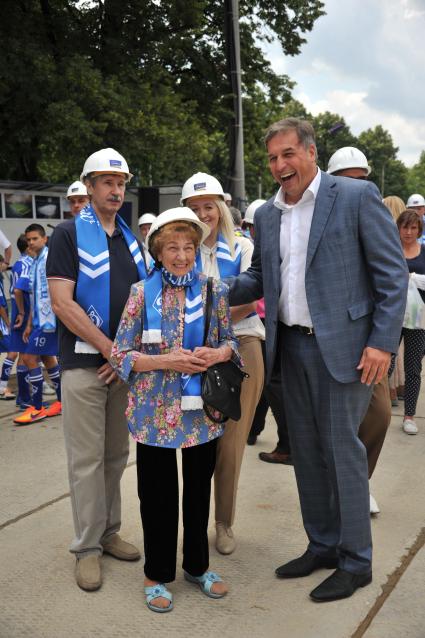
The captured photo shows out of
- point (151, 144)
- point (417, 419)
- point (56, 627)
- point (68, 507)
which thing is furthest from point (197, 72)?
point (56, 627)

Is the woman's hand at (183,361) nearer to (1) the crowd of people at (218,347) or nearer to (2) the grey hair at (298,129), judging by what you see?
(1) the crowd of people at (218,347)

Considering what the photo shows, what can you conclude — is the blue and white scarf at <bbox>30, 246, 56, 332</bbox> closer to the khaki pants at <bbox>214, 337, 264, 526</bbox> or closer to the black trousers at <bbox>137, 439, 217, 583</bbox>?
the khaki pants at <bbox>214, 337, 264, 526</bbox>

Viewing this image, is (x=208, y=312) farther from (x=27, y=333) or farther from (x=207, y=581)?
(x=27, y=333)

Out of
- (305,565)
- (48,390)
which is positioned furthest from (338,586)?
(48,390)

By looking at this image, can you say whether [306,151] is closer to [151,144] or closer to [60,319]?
[60,319]

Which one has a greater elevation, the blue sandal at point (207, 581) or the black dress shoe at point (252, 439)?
the blue sandal at point (207, 581)

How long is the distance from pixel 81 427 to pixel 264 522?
132 centimetres

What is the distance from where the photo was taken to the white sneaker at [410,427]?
5664mm

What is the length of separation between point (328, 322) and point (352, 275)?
228 mm

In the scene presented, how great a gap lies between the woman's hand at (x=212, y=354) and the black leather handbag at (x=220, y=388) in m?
0.03

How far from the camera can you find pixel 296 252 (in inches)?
122

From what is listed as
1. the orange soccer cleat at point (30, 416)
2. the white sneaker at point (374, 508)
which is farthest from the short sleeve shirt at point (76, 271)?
the orange soccer cleat at point (30, 416)

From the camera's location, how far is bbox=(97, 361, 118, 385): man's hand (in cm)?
324

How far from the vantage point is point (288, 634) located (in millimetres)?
2797
